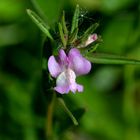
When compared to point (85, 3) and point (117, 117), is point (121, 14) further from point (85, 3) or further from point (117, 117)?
point (117, 117)

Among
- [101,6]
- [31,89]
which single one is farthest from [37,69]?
[101,6]

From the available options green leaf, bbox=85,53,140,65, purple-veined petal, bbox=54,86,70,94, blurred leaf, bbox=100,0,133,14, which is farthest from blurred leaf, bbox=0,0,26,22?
purple-veined petal, bbox=54,86,70,94

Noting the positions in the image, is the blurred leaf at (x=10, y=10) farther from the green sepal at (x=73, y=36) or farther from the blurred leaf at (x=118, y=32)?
the green sepal at (x=73, y=36)

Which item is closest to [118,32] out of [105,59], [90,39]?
[105,59]

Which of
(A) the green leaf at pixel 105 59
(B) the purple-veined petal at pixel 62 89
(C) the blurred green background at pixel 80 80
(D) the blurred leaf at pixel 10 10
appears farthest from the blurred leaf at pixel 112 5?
(B) the purple-veined petal at pixel 62 89

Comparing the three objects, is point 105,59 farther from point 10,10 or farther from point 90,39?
point 10,10
